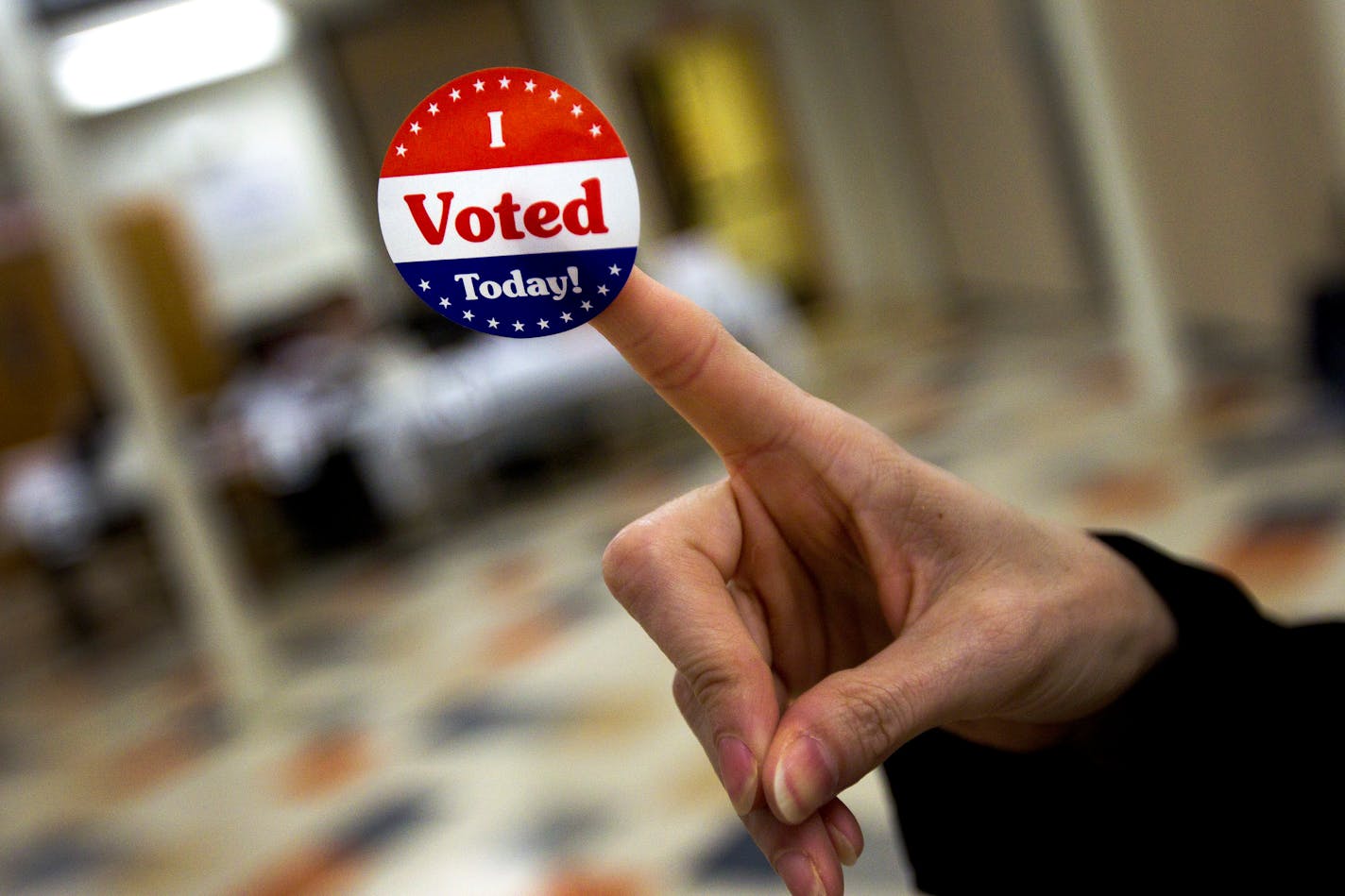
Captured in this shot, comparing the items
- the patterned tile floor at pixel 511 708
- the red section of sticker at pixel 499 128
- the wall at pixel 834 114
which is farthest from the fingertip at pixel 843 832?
the wall at pixel 834 114

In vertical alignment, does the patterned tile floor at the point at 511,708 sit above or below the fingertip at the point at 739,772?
below

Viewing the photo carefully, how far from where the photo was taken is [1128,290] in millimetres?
4047

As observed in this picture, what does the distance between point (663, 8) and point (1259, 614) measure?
Answer: 30.6ft

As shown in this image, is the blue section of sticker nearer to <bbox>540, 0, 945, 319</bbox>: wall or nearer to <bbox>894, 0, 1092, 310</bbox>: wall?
<bbox>894, 0, 1092, 310</bbox>: wall

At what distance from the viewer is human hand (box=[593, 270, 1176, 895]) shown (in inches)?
15.7

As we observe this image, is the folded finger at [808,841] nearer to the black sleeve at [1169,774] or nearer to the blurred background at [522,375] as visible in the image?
the black sleeve at [1169,774]

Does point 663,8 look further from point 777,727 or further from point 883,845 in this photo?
point 777,727

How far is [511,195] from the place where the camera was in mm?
355

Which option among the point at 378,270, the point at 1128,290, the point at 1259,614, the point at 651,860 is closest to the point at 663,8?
the point at 378,270

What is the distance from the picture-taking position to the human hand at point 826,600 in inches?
15.7

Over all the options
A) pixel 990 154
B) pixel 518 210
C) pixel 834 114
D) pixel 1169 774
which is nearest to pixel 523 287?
pixel 518 210

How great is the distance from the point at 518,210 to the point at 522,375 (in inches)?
202

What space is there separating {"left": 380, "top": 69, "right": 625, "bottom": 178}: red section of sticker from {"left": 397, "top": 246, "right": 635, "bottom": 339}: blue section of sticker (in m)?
0.03

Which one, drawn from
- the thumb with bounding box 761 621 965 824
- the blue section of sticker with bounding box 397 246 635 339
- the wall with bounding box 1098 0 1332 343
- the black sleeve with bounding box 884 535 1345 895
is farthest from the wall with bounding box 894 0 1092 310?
the blue section of sticker with bounding box 397 246 635 339
